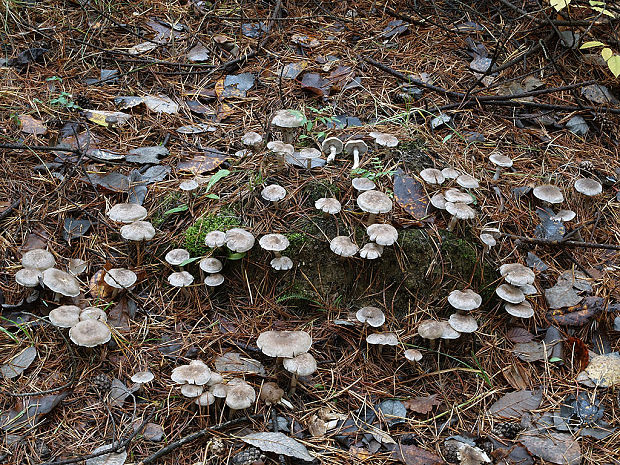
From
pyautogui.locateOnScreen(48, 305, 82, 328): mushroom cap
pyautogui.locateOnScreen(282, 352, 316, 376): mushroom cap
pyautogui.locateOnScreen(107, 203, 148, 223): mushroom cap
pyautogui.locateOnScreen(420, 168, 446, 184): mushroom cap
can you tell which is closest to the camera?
pyautogui.locateOnScreen(282, 352, 316, 376): mushroom cap

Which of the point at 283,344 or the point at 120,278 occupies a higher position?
the point at 283,344

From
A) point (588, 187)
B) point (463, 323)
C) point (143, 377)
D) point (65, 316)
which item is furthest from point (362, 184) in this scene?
point (65, 316)

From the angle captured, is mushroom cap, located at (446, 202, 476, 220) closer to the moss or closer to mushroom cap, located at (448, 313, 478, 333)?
mushroom cap, located at (448, 313, 478, 333)

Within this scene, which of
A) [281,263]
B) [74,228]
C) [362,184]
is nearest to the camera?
[281,263]

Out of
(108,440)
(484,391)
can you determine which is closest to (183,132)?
(108,440)

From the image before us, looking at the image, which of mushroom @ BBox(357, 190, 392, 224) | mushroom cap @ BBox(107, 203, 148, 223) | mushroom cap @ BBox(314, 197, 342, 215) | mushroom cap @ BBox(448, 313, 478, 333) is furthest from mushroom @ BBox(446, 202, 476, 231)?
mushroom cap @ BBox(107, 203, 148, 223)

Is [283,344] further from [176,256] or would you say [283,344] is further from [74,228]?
[74,228]

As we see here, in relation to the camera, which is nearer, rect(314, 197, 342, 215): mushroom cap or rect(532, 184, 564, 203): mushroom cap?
rect(314, 197, 342, 215): mushroom cap

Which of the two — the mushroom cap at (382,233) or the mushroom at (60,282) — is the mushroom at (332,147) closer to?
the mushroom cap at (382,233)
